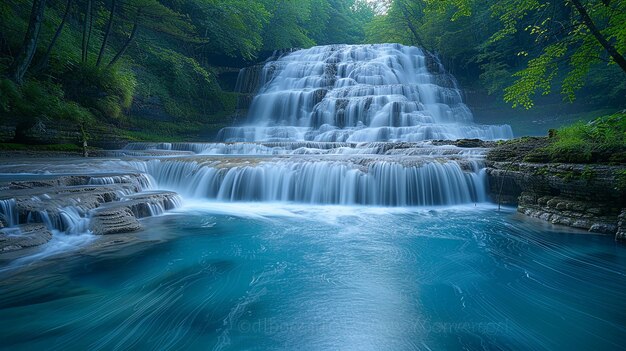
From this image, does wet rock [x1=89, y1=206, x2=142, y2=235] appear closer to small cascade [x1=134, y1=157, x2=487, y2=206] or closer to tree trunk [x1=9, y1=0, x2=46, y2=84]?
small cascade [x1=134, y1=157, x2=487, y2=206]

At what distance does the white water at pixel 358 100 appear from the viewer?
53.4ft

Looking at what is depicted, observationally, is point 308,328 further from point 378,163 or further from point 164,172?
point 164,172

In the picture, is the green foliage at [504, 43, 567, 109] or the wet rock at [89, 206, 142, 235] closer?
the wet rock at [89, 206, 142, 235]

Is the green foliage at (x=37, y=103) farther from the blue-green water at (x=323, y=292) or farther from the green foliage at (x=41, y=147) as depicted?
the blue-green water at (x=323, y=292)

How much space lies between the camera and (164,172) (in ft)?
30.0

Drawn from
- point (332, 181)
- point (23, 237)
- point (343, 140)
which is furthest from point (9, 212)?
point (343, 140)

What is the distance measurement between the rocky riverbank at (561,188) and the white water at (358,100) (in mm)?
7645

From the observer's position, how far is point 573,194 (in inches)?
221

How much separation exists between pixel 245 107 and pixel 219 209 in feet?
47.0

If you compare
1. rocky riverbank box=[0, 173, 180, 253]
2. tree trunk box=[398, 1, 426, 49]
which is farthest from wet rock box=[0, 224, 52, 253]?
tree trunk box=[398, 1, 426, 49]

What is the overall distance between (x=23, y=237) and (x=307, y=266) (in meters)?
3.95

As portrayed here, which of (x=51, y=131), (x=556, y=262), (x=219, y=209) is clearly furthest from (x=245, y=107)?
(x=556, y=262)

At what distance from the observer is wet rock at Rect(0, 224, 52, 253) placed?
406 centimetres

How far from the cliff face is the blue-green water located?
0.38 m
